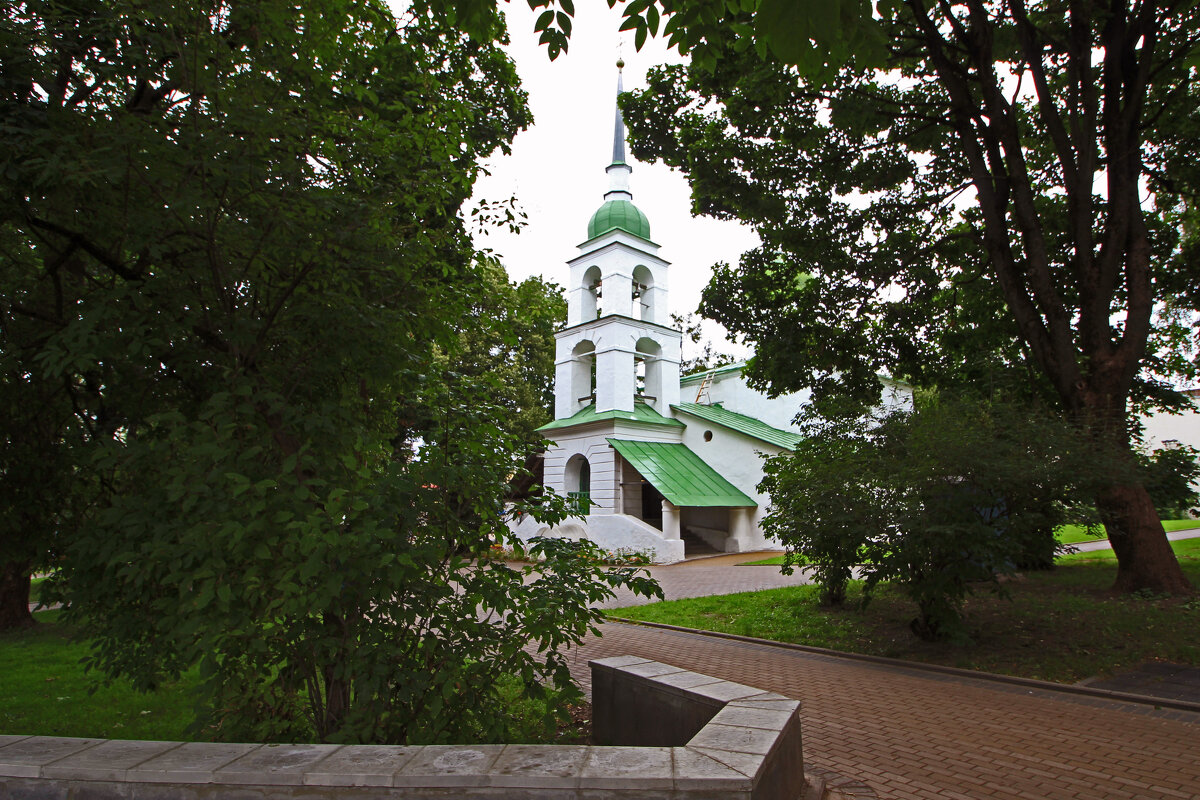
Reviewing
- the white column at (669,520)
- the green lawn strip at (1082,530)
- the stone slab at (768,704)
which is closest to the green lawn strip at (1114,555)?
the green lawn strip at (1082,530)

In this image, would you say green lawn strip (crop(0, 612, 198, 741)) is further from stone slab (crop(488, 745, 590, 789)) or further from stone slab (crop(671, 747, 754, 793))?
stone slab (crop(671, 747, 754, 793))

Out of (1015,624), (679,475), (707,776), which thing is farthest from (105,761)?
(679,475)

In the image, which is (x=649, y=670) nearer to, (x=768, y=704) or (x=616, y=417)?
(x=768, y=704)

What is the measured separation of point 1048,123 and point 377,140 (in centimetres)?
1116

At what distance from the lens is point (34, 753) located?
9.53 feet

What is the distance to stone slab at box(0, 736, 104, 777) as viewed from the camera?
274 cm

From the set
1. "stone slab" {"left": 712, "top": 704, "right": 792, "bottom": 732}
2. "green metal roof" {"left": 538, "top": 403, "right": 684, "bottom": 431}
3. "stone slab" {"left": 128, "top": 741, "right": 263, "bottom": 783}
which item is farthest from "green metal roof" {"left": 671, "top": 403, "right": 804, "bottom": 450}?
"stone slab" {"left": 128, "top": 741, "right": 263, "bottom": 783}

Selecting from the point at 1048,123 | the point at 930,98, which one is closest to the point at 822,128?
the point at 930,98

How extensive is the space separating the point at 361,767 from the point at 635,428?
69.4 feet

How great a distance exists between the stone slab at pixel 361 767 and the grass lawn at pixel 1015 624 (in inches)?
275

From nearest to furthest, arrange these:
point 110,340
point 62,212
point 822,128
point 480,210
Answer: point 110,340 < point 62,212 < point 480,210 < point 822,128

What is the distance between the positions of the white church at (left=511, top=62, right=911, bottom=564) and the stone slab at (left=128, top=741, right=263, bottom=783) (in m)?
18.4

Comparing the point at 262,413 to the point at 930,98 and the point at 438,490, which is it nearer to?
the point at 438,490

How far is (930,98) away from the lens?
12.4m
